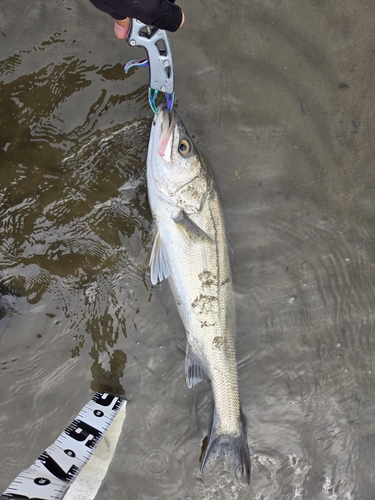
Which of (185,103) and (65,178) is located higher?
(185,103)

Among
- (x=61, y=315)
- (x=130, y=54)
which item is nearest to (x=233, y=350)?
(x=61, y=315)

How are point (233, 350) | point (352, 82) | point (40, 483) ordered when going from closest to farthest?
point (40, 483) < point (233, 350) < point (352, 82)

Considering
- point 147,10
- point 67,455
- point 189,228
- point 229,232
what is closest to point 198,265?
point 189,228

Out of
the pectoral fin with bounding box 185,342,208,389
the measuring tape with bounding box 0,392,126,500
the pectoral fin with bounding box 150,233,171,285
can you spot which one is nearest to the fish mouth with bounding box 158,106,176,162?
the pectoral fin with bounding box 150,233,171,285

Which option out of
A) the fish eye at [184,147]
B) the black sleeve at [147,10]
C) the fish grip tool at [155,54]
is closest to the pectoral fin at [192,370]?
the fish eye at [184,147]

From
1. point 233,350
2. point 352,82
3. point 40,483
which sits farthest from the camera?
point 352,82

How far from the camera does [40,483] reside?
3393 millimetres

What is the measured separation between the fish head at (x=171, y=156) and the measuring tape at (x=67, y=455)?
225 centimetres

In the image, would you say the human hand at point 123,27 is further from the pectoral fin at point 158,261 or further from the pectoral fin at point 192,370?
the pectoral fin at point 192,370

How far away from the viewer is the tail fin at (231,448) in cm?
362

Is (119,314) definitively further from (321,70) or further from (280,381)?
(321,70)

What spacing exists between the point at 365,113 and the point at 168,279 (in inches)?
104

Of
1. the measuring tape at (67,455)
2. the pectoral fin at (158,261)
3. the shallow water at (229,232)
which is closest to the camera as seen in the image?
the measuring tape at (67,455)

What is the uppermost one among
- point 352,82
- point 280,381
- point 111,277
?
point 352,82
